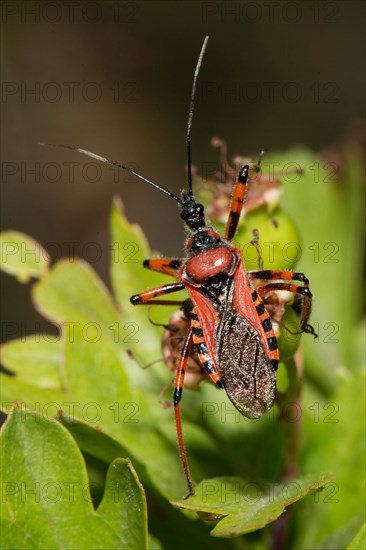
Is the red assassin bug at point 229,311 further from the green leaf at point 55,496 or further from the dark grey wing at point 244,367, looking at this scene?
the green leaf at point 55,496

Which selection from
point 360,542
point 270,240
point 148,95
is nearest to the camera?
point 360,542

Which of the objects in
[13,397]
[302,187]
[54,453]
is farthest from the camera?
[302,187]

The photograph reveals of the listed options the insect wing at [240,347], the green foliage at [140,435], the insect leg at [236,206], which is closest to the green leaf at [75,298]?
the green foliage at [140,435]

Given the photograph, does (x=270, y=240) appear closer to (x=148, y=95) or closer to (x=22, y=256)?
(x=22, y=256)

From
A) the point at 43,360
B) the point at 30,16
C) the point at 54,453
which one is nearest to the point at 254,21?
the point at 30,16

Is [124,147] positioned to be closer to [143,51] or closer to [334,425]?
[143,51]

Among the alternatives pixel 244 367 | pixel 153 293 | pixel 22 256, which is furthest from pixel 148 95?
pixel 244 367

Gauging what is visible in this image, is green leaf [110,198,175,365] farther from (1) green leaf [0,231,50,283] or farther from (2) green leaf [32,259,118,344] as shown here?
(1) green leaf [0,231,50,283]

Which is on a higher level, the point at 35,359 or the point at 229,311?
the point at 229,311
